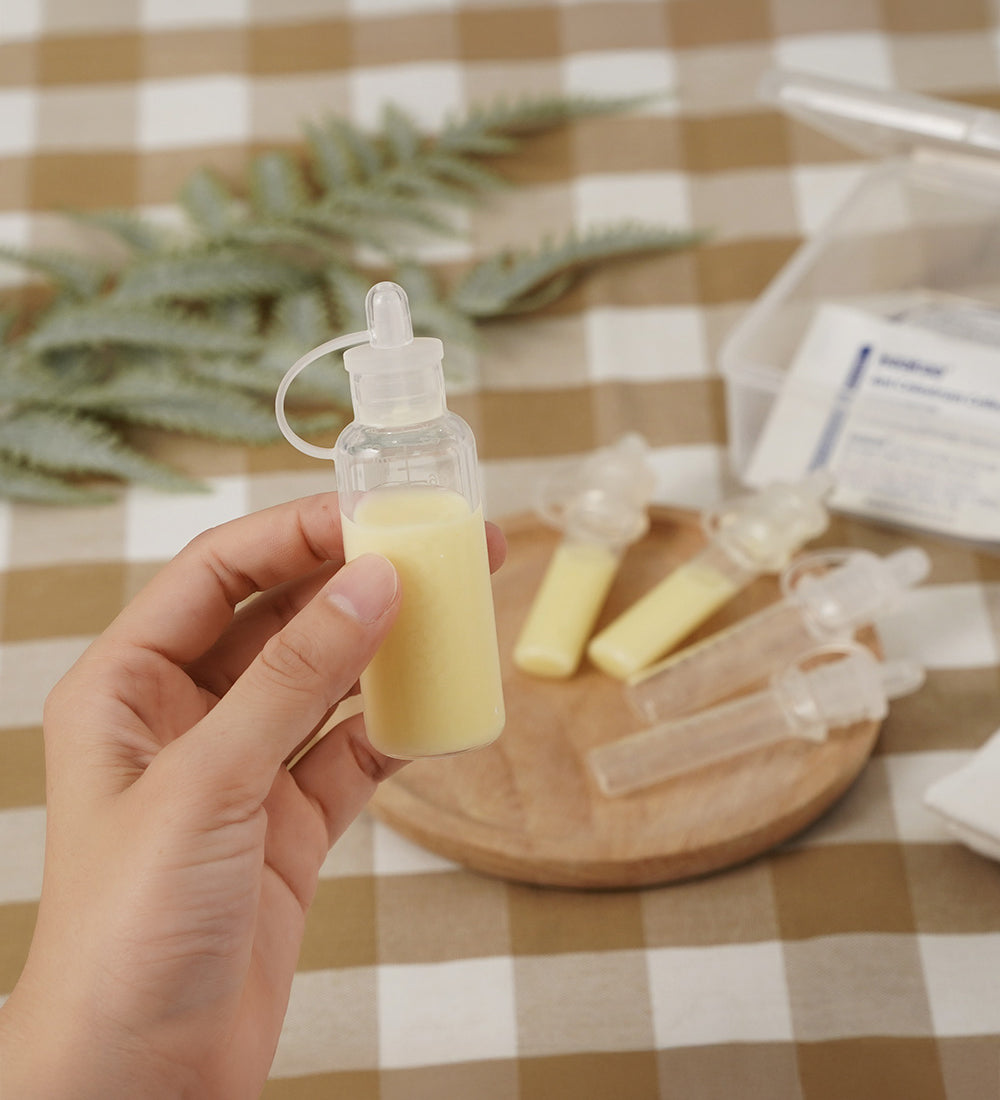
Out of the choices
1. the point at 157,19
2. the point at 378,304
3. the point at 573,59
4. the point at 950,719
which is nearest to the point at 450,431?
the point at 378,304

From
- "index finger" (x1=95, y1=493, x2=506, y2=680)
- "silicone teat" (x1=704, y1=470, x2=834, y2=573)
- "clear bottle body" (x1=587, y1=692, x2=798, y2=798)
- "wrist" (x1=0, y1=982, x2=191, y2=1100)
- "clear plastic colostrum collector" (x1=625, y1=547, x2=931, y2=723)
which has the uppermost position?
"index finger" (x1=95, y1=493, x2=506, y2=680)

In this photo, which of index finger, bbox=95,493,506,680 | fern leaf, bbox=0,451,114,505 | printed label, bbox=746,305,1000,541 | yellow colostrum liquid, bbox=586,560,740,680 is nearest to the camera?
index finger, bbox=95,493,506,680

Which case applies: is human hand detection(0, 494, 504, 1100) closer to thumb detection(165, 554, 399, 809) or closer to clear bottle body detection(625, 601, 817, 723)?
thumb detection(165, 554, 399, 809)

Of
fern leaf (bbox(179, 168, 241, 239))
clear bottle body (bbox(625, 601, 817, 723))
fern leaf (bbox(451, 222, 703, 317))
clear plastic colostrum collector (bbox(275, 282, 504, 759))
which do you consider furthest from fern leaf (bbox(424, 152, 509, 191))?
clear plastic colostrum collector (bbox(275, 282, 504, 759))

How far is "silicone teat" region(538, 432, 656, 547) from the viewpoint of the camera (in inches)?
39.9

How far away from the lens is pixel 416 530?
0.62 metres

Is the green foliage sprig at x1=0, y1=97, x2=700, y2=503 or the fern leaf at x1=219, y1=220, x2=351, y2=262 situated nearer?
the green foliage sprig at x1=0, y1=97, x2=700, y2=503

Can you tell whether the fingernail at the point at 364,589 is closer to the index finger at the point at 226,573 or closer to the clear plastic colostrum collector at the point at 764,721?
the index finger at the point at 226,573

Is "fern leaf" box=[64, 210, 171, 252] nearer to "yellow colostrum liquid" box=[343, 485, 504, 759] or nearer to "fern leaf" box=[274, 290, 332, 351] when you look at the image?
"fern leaf" box=[274, 290, 332, 351]

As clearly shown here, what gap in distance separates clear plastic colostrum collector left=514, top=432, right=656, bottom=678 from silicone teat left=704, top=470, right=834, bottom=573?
3.2 inches

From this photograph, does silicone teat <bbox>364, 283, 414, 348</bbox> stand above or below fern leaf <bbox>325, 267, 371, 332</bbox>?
above

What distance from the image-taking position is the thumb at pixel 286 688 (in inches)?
22.3

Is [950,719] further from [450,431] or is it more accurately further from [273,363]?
[273,363]

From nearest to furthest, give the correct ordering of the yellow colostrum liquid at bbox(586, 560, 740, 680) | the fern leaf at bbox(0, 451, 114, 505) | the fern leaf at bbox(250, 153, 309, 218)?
the yellow colostrum liquid at bbox(586, 560, 740, 680), the fern leaf at bbox(0, 451, 114, 505), the fern leaf at bbox(250, 153, 309, 218)
